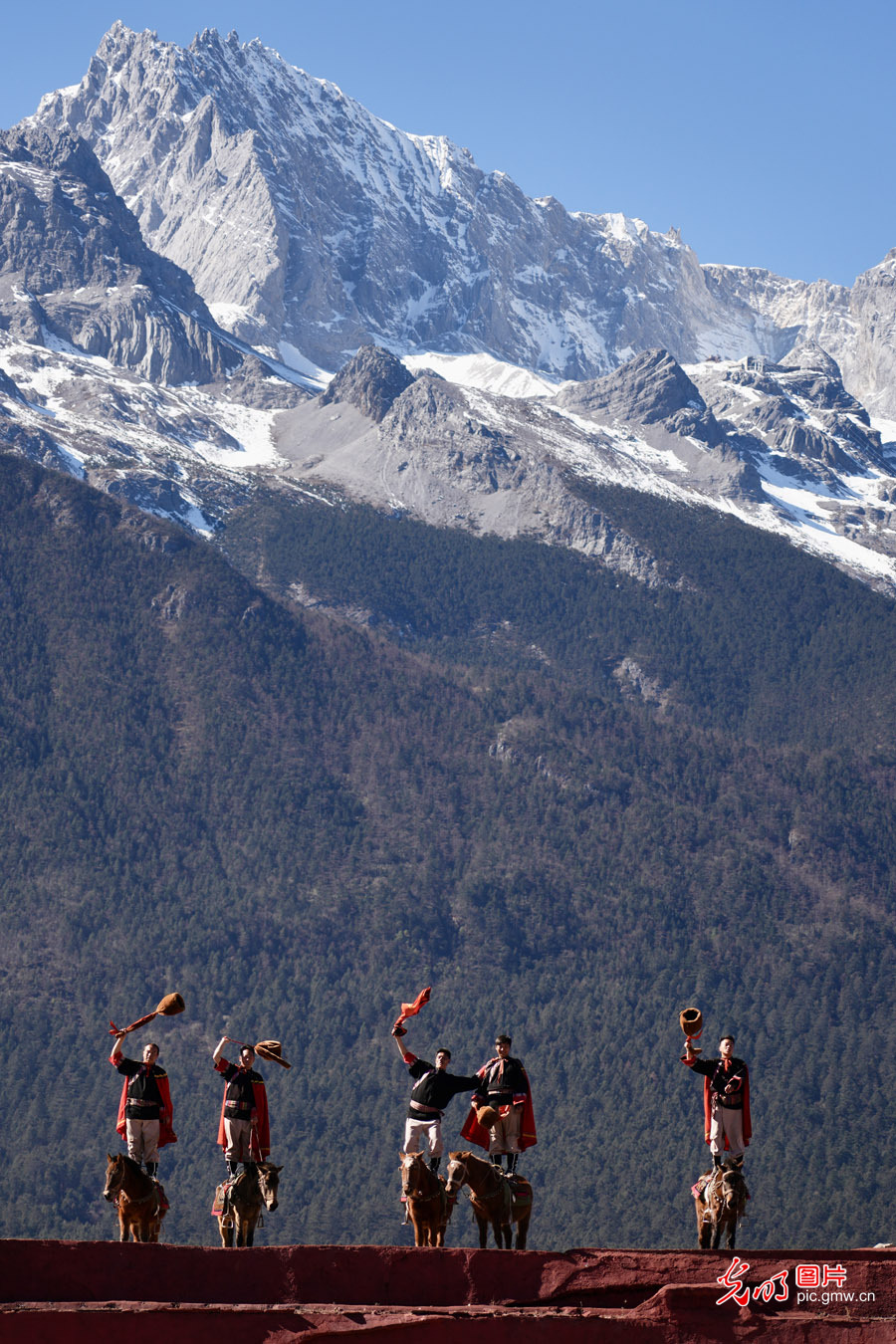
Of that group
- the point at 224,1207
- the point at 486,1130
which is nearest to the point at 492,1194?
the point at 486,1130

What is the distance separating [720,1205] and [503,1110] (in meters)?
5.12

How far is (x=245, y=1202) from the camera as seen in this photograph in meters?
37.8

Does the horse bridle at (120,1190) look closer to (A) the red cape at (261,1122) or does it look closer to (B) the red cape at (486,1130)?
(A) the red cape at (261,1122)

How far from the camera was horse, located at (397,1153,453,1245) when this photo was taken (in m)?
37.0

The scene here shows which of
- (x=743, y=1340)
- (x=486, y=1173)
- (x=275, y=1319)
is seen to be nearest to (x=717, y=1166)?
(x=486, y=1173)

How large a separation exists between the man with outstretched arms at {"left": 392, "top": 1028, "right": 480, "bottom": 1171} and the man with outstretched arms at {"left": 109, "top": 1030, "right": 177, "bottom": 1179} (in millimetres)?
4931

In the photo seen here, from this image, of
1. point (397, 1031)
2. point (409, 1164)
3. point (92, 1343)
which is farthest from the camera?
point (397, 1031)

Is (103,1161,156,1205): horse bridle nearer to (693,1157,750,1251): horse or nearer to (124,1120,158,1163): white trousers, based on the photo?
(124,1120,158,1163): white trousers

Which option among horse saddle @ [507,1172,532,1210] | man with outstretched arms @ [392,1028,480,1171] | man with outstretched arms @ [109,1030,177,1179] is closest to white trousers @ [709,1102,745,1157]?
horse saddle @ [507,1172,532,1210]

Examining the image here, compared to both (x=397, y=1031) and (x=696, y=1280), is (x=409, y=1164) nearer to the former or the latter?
(x=397, y=1031)

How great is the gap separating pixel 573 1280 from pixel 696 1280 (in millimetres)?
2044

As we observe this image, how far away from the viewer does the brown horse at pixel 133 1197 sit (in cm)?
3697

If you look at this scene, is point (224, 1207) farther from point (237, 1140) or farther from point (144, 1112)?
point (144, 1112)

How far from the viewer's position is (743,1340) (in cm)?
2859
